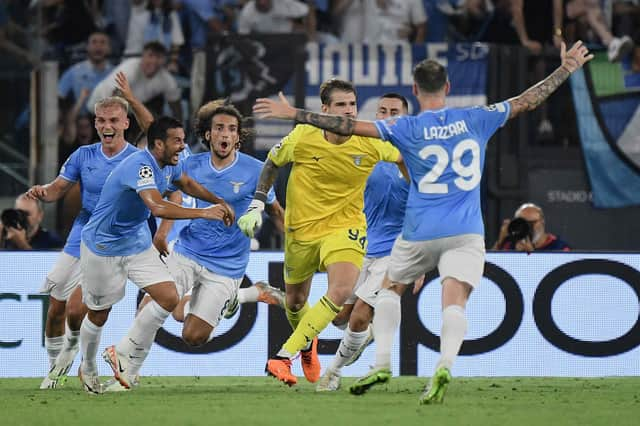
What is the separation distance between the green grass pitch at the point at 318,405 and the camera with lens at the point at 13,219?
6.76 feet

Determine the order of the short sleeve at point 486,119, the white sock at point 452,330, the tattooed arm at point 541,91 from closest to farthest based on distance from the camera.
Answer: the white sock at point 452,330 < the short sleeve at point 486,119 < the tattooed arm at point 541,91

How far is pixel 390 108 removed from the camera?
414 inches

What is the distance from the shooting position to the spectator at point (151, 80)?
14844mm

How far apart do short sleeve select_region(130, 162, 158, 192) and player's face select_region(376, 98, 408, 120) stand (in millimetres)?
1936

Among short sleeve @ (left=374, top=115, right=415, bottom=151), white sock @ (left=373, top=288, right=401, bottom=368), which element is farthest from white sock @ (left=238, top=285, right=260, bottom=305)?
short sleeve @ (left=374, top=115, right=415, bottom=151)

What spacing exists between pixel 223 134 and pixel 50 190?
4.57ft

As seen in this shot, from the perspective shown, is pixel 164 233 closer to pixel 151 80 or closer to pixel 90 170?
pixel 90 170

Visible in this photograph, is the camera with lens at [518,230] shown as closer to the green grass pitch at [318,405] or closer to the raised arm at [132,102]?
the green grass pitch at [318,405]

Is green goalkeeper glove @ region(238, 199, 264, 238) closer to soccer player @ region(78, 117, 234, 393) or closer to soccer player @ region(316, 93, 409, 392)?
soccer player @ region(78, 117, 234, 393)

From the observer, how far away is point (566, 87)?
1491cm

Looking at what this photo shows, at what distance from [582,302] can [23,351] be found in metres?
4.88

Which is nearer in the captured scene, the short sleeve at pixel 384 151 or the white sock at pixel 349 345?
the short sleeve at pixel 384 151

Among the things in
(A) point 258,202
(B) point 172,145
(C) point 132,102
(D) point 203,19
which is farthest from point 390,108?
(D) point 203,19

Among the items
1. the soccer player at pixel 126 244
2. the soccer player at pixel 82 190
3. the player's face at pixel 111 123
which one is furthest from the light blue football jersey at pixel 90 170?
the soccer player at pixel 126 244
